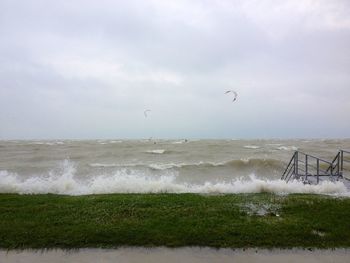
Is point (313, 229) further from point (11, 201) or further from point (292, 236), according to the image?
point (11, 201)

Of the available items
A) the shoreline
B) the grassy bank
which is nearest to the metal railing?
the grassy bank

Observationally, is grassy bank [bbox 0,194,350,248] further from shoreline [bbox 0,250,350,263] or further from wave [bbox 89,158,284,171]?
Result: wave [bbox 89,158,284,171]

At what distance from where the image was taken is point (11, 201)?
716 cm

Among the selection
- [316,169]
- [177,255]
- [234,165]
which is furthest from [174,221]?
[234,165]

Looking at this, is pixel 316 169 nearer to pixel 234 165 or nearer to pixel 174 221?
pixel 234 165

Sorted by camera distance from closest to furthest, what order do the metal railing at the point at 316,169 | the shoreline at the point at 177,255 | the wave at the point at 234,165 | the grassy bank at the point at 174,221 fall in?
the shoreline at the point at 177,255 < the grassy bank at the point at 174,221 < the metal railing at the point at 316,169 < the wave at the point at 234,165

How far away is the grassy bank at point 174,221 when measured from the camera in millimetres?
5012

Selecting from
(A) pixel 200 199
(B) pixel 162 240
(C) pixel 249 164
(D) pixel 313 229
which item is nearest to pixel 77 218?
(B) pixel 162 240

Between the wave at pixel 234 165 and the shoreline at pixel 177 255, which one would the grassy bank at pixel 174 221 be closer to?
the shoreline at pixel 177 255

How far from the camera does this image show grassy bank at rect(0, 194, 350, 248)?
501cm

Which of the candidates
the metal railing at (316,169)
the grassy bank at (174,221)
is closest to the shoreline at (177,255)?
the grassy bank at (174,221)

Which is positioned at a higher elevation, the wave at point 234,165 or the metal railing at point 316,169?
the metal railing at point 316,169

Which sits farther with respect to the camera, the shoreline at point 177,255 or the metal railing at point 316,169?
the metal railing at point 316,169

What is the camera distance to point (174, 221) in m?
5.73
